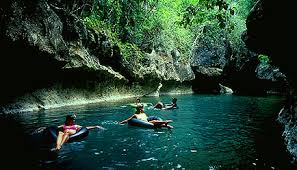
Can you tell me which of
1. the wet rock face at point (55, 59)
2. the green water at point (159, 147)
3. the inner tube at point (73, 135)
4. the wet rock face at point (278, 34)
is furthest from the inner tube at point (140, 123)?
the wet rock face at point (55, 59)

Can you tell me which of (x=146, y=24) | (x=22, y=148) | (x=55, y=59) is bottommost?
(x=22, y=148)

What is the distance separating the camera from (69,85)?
23156mm

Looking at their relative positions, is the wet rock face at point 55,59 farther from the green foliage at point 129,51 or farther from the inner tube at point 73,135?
the inner tube at point 73,135

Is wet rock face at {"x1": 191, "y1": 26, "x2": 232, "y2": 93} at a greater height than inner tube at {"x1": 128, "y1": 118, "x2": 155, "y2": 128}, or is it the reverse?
wet rock face at {"x1": 191, "y1": 26, "x2": 232, "y2": 93}

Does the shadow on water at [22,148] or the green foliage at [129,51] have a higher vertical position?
the green foliage at [129,51]

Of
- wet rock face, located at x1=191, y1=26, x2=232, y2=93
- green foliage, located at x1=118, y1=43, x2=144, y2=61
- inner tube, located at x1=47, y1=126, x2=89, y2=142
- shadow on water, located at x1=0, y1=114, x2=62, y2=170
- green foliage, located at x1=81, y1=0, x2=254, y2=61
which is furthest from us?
wet rock face, located at x1=191, y1=26, x2=232, y2=93

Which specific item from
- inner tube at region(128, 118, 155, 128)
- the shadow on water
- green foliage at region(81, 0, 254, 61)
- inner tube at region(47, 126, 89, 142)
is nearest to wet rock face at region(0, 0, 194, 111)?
green foliage at region(81, 0, 254, 61)

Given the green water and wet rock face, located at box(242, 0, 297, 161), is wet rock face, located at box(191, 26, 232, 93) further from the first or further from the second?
wet rock face, located at box(242, 0, 297, 161)

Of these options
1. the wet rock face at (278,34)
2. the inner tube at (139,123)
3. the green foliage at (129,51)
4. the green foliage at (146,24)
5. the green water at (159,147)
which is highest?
the green foliage at (146,24)

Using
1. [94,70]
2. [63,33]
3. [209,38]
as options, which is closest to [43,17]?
[63,33]

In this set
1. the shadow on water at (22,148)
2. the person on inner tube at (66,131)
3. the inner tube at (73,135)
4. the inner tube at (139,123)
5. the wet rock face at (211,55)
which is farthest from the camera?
the wet rock face at (211,55)

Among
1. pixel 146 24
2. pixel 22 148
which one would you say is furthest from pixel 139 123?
pixel 146 24

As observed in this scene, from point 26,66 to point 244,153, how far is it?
13168 mm

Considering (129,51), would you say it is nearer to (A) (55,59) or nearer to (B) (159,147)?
(A) (55,59)
